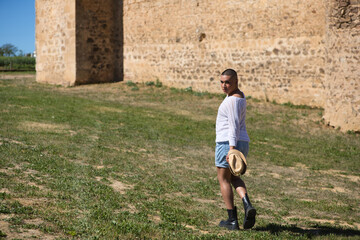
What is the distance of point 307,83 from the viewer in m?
12.7

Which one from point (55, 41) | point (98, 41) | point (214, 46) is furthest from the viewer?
point (55, 41)

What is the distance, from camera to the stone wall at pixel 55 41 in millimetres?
18906

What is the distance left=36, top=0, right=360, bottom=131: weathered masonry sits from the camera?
10.6 metres

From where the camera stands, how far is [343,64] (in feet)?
34.1

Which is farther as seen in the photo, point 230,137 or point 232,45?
point 232,45

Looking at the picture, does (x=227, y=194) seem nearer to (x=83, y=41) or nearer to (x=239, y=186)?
(x=239, y=186)

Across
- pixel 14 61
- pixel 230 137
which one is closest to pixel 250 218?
pixel 230 137

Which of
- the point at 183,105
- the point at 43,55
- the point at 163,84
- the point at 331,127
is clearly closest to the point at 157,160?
Answer: the point at 331,127

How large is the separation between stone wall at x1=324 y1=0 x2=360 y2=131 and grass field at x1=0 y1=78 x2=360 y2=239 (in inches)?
19.3

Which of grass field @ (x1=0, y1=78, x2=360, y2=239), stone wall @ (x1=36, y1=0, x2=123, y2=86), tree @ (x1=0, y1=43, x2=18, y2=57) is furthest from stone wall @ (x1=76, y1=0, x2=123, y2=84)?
tree @ (x1=0, y1=43, x2=18, y2=57)

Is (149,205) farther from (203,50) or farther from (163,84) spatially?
(163,84)

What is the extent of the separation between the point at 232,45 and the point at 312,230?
10.8 m

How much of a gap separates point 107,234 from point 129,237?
0.20m

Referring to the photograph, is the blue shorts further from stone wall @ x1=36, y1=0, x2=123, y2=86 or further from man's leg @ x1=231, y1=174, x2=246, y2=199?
stone wall @ x1=36, y1=0, x2=123, y2=86
